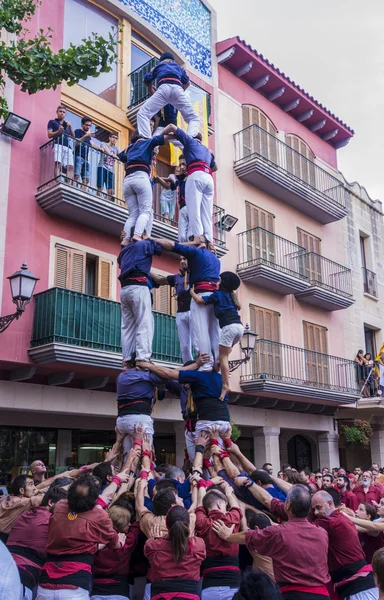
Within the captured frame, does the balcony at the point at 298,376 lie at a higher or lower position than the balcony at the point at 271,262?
lower

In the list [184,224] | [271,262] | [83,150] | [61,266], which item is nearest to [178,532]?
[184,224]

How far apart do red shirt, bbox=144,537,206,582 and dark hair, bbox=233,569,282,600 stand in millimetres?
1718

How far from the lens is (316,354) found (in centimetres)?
2134

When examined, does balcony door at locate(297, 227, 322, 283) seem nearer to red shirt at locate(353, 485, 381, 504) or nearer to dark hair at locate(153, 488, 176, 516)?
red shirt at locate(353, 485, 381, 504)

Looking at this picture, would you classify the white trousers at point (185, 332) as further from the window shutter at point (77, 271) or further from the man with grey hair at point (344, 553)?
the window shutter at point (77, 271)

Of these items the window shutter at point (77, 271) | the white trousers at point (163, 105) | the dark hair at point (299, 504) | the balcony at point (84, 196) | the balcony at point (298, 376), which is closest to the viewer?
the dark hair at point (299, 504)

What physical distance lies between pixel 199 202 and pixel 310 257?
1435 cm

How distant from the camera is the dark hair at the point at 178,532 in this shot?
4.42 m

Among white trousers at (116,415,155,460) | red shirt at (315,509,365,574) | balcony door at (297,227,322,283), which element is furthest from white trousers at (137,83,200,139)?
balcony door at (297,227,322,283)

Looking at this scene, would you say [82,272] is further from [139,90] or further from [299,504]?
[299,504]

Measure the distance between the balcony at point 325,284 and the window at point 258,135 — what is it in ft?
12.3

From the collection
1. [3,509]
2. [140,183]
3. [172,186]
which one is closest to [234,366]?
[172,186]

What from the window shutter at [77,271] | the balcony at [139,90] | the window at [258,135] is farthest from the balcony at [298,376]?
the balcony at [139,90]

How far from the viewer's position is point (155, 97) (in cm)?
898
